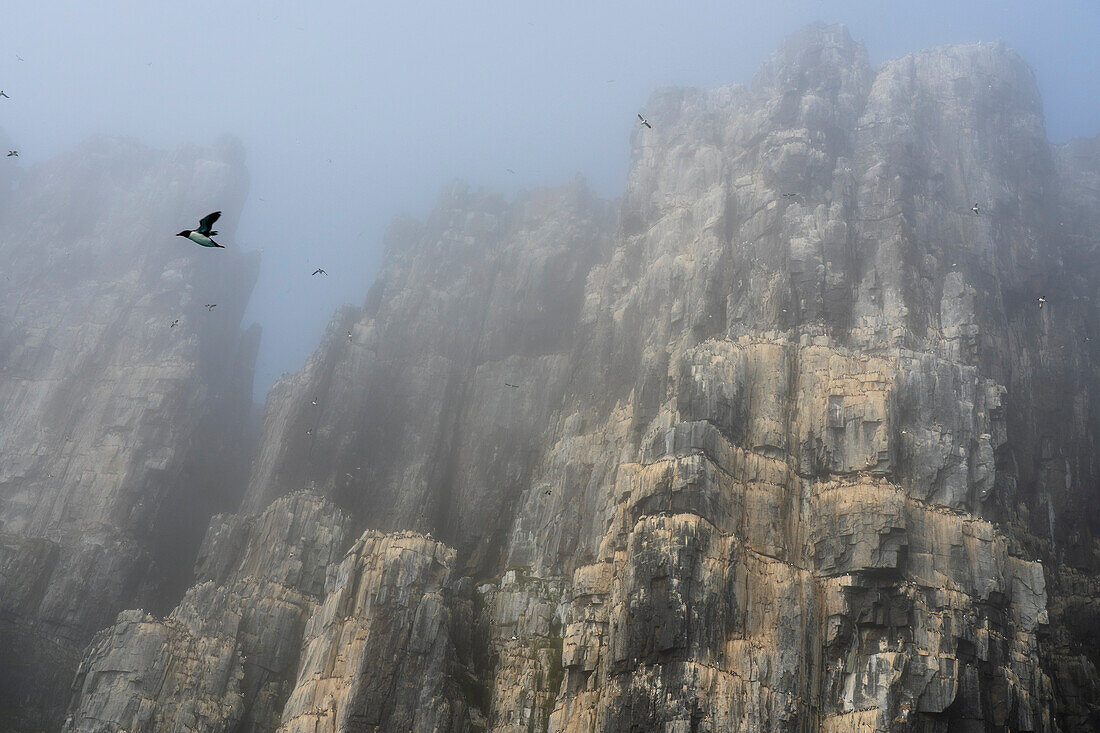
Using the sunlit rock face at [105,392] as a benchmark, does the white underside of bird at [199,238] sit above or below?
below

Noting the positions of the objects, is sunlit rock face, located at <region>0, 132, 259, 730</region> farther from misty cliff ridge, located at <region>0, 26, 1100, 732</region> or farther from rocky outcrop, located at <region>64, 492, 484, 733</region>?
rocky outcrop, located at <region>64, 492, 484, 733</region>

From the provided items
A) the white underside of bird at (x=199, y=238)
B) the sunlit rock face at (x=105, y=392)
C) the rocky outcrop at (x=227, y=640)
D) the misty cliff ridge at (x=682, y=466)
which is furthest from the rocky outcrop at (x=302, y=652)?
the white underside of bird at (x=199, y=238)

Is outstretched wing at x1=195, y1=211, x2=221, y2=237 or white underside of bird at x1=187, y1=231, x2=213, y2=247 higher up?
outstretched wing at x1=195, y1=211, x2=221, y2=237

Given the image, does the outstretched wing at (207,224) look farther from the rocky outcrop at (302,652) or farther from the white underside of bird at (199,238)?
the rocky outcrop at (302,652)

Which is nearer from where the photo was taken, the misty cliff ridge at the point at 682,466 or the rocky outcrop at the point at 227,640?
the misty cliff ridge at the point at 682,466

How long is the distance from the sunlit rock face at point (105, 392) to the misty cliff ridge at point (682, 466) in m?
0.50

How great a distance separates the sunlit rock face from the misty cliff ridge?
19.6 inches

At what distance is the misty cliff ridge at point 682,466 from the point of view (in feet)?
165

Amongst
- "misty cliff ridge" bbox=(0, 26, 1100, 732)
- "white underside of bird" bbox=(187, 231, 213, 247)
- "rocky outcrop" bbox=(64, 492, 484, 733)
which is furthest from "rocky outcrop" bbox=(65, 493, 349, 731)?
"white underside of bird" bbox=(187, 231, 213, 247)

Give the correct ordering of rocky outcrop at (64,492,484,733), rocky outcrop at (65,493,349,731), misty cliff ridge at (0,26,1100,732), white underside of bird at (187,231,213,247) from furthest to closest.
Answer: rocky outcrop at (65,493,349,731)
rocky outcrop at (64,492,484,733)
misty cliff ridge at (0,26,1100,732)
white underside of bird at (187,231,213,247)

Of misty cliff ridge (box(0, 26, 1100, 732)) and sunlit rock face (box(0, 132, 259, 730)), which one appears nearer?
misty cliff ridge (box(0, 26, 1100, 732))

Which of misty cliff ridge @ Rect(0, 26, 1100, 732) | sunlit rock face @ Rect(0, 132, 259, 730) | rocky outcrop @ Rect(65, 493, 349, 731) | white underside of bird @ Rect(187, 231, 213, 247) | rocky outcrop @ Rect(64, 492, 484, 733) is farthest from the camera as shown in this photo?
sunlit rock face @ Rect(0, 132, 259, 730)

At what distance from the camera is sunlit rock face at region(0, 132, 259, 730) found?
2849 inches

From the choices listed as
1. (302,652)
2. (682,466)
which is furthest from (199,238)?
(302,652)
